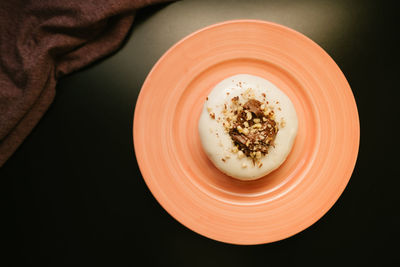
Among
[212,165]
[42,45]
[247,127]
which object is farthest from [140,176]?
[42,45]

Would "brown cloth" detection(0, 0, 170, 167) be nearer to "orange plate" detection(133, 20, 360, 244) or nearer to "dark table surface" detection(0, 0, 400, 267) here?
"dark table surface" detection(0, 0, 400, 267)

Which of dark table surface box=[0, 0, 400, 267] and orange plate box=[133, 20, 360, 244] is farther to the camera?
dark table surface box=[0, 0, 400, 267]

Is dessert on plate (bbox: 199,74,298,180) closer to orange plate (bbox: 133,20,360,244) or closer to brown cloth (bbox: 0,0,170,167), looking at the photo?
orange plate (bbox: 133,20,360,244)

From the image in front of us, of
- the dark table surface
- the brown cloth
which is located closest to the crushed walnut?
the dark table surface

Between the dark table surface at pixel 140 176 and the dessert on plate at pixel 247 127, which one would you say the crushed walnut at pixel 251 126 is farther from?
the dark table surface at pixel 140 176

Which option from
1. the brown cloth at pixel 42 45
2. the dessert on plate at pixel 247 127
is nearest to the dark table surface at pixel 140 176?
the brown cloth at pixel 42 45

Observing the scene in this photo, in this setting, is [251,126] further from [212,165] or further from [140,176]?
[140,176]

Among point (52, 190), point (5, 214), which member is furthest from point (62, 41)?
point (5, 214)
